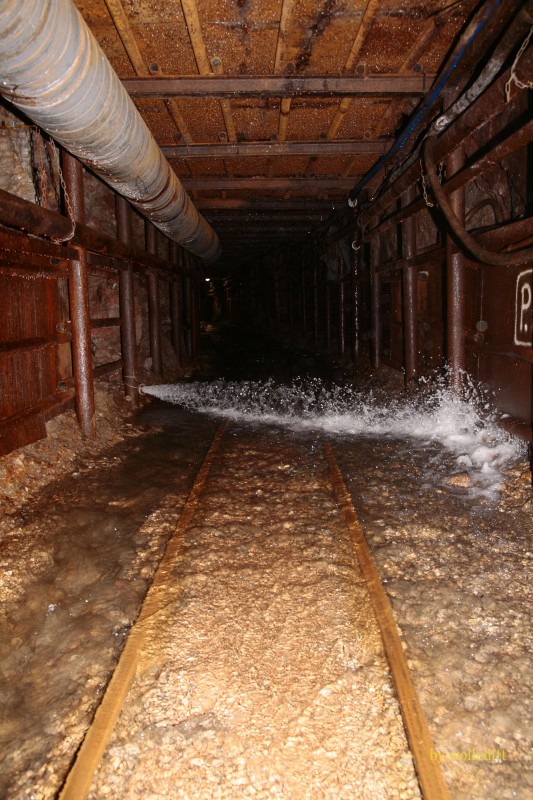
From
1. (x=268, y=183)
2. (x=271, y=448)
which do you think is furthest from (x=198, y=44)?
(x=268, y=183)

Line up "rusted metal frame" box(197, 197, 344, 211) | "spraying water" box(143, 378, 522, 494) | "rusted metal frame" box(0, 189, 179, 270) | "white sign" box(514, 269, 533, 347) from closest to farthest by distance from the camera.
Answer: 1. "rusted metal frame" box(0, 189, 179, 270)
2. "white sign" box(514, 269, 533, 347)
3. "spraying water" box(143, 378, 522, 494)
4. "rusted metal frame" box(197, 197, 344, 211)

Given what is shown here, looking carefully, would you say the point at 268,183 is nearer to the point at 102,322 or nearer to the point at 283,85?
the point at 283,85

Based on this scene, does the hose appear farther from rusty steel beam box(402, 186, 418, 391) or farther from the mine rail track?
the mine rail track

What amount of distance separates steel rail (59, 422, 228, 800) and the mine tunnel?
0.04 ft

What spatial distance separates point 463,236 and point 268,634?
3.21 metres

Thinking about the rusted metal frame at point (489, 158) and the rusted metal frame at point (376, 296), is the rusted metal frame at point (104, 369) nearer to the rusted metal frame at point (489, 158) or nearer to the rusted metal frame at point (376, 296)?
the rusted metal frame at point (489, 158)

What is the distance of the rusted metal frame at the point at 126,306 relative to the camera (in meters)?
6.19

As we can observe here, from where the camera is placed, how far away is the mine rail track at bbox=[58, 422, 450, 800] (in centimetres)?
139

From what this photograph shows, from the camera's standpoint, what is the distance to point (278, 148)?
591 centimetres

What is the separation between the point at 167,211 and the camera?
5.68 metres

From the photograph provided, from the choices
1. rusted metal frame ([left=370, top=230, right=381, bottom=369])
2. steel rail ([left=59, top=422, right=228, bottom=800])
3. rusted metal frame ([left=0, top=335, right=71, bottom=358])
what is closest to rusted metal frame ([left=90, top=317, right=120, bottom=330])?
rusted metal frame ([left=0, top=335, right=71, bottom=358])

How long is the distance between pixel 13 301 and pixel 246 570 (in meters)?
2.68

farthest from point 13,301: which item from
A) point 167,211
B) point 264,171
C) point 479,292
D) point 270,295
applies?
point 270,295

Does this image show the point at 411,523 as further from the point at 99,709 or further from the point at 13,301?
the point at 13,301
